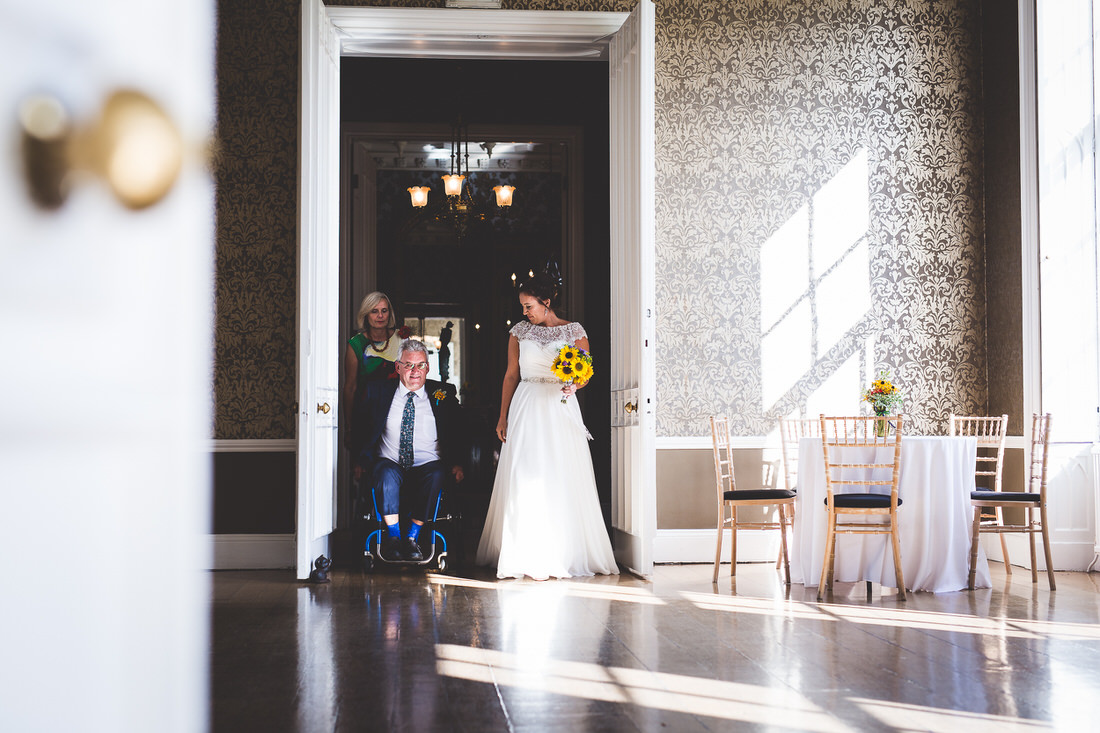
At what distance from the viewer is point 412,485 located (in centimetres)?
521

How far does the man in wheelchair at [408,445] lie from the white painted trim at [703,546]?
1.29 meters

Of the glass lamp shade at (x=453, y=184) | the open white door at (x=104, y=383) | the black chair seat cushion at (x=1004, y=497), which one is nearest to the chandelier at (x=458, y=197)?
the glass lamp shade at (x=453, y=184)

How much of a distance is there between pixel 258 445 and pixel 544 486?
1.69m

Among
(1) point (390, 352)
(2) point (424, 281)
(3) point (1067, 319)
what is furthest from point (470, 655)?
(2) point (424, 281)

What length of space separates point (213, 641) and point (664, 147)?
3808 millimetres

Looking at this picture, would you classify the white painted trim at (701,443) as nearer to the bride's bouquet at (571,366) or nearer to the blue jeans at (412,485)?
the bride's bouquet at (571,366)

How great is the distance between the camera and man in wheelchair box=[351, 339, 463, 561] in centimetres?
509

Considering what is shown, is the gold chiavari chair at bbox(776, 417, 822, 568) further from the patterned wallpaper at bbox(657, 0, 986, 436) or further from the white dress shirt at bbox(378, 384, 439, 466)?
the white dress shirt at bbox(378, 384, 439, 466)

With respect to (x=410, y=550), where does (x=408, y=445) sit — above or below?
above

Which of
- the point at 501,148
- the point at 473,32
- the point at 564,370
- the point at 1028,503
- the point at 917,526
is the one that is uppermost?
the point at 501,148

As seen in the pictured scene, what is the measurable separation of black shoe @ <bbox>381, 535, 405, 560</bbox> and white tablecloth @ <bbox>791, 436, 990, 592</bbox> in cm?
212

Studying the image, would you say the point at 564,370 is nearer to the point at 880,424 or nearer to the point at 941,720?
the point at 880,424

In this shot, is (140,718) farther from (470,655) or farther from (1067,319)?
(1067,319)

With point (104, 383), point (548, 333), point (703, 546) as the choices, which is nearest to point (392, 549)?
point (548, 333)
